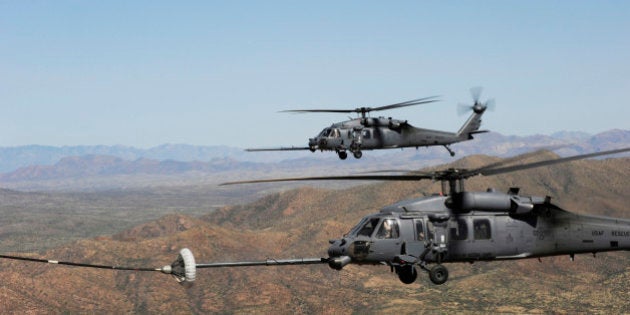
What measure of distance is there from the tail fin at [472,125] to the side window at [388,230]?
86.6 feet

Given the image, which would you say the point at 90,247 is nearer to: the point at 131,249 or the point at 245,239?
the point at 131,249

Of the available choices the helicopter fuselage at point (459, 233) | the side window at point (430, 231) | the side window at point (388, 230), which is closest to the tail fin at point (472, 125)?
the helicopter fuselage at point (459, 233)

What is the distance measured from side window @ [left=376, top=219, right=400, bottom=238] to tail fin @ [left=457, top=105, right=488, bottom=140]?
86.6 feet

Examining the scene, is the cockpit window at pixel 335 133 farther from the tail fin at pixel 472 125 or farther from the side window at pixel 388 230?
the side window at pixel 388 230

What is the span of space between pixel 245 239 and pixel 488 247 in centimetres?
5792

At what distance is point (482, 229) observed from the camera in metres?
24.6

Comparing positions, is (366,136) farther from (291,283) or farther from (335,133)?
(291,283)

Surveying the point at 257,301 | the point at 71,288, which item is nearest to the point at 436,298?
the point at 257,301

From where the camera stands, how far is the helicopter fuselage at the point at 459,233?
23.3 m

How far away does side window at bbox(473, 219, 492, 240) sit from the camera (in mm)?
24516

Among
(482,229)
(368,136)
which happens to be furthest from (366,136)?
(482,229)

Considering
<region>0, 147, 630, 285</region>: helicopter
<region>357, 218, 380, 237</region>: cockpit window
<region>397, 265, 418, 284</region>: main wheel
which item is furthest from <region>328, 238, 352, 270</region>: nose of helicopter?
<region>397, 265, 418, 284</region>: main wheel

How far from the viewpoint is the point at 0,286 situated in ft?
207

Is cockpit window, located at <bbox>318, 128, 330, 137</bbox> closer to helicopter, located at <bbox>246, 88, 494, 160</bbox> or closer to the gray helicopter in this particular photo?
helicopter, located at <bbox>246, 88, 494, 160</bbox>
